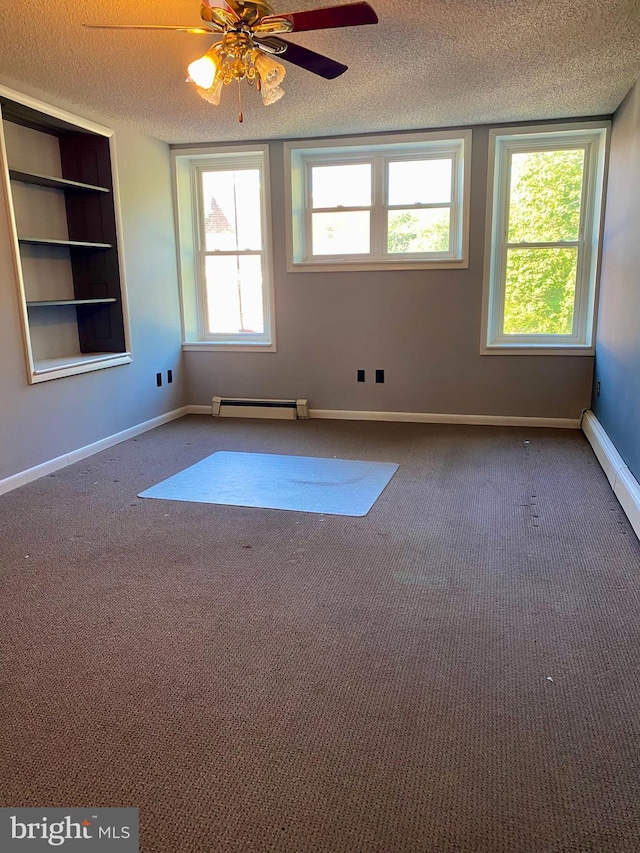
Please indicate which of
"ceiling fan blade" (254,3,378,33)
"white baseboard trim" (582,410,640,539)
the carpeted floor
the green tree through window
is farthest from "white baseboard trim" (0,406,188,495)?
"white baseboard trim" (582,410,640,539)

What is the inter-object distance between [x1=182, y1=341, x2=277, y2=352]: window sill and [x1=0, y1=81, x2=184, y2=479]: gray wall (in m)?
0.14

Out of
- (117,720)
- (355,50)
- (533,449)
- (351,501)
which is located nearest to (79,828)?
(117,720)

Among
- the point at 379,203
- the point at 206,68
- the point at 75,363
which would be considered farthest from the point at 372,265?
the point at 206,68

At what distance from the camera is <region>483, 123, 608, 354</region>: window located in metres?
4.75

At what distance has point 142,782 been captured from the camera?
1.51 metres

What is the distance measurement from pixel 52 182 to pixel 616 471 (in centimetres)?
397

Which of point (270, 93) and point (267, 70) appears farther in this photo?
point (270, 93)

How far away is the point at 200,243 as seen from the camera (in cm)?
567

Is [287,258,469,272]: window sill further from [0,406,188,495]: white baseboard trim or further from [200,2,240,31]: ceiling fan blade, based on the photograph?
[200,2,240,31]: ceiling fan blade

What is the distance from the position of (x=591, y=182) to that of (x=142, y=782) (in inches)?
197

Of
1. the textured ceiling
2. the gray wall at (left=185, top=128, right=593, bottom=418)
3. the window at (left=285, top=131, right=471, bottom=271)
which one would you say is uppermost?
the textured ceiling

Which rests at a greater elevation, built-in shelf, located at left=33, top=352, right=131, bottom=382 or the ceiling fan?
the ceiling fan

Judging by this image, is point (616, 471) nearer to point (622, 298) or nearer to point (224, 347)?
point (622, 298)

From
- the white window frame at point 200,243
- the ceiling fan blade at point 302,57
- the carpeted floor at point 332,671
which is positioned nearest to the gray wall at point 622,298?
the carpeted floor at point 332,671
